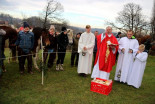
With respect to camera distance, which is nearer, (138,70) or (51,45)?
(138,70)

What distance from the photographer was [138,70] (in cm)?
552

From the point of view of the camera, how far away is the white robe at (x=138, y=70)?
5.38 meters

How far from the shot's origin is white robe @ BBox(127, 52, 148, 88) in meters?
5.38

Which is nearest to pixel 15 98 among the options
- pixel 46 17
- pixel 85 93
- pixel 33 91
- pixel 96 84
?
pixel 33 91


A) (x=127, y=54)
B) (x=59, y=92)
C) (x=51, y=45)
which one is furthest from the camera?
(x=51, y=45)

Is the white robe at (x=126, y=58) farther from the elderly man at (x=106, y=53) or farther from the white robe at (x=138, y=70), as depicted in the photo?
the elderly man at (x=106, y=53)

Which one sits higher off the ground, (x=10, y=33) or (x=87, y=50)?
(x=10, y=33)

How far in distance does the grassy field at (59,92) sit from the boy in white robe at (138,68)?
295mm

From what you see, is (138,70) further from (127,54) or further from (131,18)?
(131,18)

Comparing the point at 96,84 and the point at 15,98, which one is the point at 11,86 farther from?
the point at 96,84

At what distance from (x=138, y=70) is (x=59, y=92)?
3.40m

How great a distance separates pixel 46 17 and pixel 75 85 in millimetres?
34312

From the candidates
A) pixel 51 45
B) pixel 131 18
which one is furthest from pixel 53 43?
pixel 131 18

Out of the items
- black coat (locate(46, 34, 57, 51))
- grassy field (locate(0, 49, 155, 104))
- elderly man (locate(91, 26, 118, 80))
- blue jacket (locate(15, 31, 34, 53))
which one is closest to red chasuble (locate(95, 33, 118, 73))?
elderly man (locate(91, 26, 118, 80))
